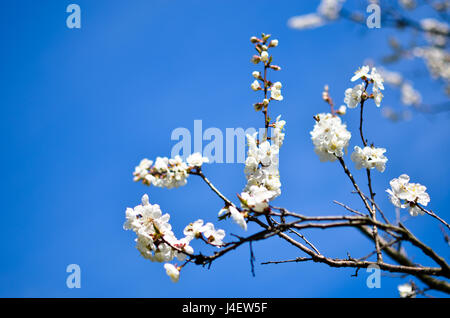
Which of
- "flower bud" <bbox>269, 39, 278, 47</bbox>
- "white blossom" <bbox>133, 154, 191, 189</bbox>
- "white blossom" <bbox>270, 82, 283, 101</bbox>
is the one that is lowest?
"white blossom" <bbox>133, 154, 191, 189</bbox>

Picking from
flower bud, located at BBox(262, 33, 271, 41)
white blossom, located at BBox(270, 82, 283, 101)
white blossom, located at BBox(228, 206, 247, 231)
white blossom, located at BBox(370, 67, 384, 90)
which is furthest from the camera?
flower bud, located at BBox(262, 33, 271, 41)

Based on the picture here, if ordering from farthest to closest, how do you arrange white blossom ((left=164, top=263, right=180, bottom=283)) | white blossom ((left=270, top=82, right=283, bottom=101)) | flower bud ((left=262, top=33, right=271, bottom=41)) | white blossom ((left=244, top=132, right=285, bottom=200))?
flower bud ((left=262, top=33, right=271, bottom=41)), white blossom ((left=270, top=82, right=283, bottom=101)), white blossom ((left=244, top=132, right=285, bottom=200)), white blossom ((left=164, top=263, right=180, bottom=283))

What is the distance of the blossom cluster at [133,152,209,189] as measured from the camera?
219 cm

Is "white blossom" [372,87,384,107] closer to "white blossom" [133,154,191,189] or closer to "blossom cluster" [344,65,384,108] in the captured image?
"blossom cluster" [344,65,384,108]

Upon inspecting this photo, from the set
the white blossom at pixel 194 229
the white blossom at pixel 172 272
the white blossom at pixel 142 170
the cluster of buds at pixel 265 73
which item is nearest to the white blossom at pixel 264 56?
the cluster of buds at pixel 265 73

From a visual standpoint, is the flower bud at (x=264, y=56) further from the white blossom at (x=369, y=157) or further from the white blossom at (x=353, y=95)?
the white blossom at (x=369, y=157)

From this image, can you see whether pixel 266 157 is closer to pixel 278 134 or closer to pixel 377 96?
pixel 278 134

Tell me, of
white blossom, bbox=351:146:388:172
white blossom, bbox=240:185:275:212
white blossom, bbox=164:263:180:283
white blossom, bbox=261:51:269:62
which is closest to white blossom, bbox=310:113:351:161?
white blossom, bbox=351:146:388:172

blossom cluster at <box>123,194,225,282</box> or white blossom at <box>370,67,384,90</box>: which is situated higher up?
white blossom at <box>370,67,384,90</box>

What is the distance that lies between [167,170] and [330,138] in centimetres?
103

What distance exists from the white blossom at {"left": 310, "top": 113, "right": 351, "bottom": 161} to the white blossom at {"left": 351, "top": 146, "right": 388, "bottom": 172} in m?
0.12

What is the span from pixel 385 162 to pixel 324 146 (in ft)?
1.33

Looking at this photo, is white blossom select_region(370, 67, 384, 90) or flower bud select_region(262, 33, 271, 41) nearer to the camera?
white blossom select_region(370, 67, 384, 90)
